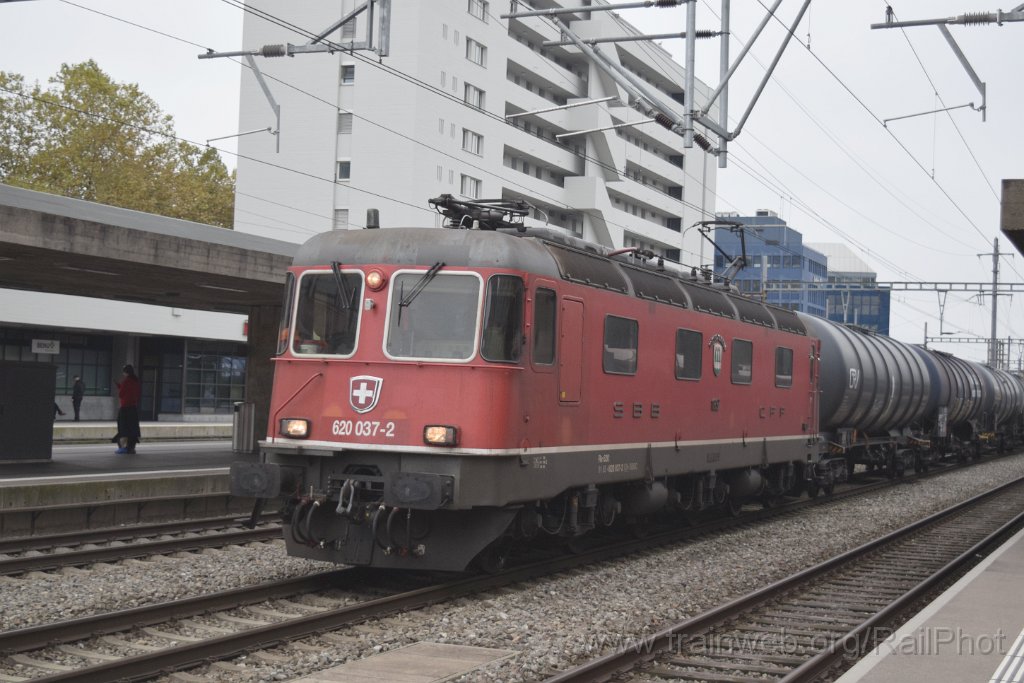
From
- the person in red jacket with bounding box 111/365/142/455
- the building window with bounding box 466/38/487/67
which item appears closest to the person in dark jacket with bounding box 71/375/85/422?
the person in red jacket with bounding box 111/365/142/455

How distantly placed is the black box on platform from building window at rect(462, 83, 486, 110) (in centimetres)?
3529

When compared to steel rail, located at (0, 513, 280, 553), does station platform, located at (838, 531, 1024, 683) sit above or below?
above

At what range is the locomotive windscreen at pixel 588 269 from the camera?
465 inches

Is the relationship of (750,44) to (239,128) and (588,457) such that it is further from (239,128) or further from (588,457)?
(239,128)

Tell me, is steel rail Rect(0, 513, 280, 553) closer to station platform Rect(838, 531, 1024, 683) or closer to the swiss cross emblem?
the swiss cross emblem

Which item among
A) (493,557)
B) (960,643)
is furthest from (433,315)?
(960,643)

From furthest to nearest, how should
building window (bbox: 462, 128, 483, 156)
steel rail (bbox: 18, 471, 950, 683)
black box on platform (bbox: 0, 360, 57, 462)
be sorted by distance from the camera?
1. building window (bbox: 462, 128, 483, 156)
2. black box on platform (bbox: 0, 360, 57, 462)
3. steel rail (bbox: 18, 471, 950, 683)

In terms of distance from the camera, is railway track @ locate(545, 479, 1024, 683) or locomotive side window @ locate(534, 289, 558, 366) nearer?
railway track @ locate(545, 479, 1024, 683)

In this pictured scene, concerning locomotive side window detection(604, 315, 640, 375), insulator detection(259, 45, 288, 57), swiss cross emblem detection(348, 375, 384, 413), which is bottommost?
swiss cross emblem detection(348, 375, 384, 413)

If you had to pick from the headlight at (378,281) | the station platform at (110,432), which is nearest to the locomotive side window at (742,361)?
the headlight at (378,281)

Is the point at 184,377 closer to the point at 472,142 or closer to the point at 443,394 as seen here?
the point at 472,142

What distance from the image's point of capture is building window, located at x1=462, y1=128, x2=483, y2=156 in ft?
177

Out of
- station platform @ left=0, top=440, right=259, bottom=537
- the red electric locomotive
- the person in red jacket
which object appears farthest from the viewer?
the person in red jacket

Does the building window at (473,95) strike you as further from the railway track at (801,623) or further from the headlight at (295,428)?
the headlight at (295,428)
